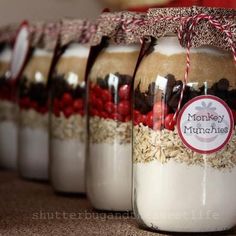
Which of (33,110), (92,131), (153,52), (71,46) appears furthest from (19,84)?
(153,52)

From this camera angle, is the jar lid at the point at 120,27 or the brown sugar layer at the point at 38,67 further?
the brown sugar layer at the point at 38,67

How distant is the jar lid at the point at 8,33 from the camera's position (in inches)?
45.9

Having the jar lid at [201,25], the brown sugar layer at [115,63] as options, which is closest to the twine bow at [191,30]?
the jar lid at [201,25]

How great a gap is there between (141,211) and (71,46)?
0.30 m

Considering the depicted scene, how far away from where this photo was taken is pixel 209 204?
0.73 meters

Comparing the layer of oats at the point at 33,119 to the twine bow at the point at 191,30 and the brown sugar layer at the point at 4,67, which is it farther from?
the twine bow at the point at 191,30

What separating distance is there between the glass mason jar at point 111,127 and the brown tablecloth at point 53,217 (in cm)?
2

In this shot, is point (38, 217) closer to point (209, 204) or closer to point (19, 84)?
point (209, 204)

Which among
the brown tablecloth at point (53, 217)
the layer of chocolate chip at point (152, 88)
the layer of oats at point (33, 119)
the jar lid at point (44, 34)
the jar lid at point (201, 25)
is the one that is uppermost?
the jar lid at point (44, 34)

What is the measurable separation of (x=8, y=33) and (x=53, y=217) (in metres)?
0.45

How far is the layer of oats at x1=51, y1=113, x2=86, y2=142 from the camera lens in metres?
0.96

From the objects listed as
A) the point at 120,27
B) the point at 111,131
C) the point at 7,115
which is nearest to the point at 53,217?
the point at 111,131

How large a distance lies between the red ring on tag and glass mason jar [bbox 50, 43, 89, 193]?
0.34 feet

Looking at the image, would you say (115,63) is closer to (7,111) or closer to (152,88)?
(152,88)
